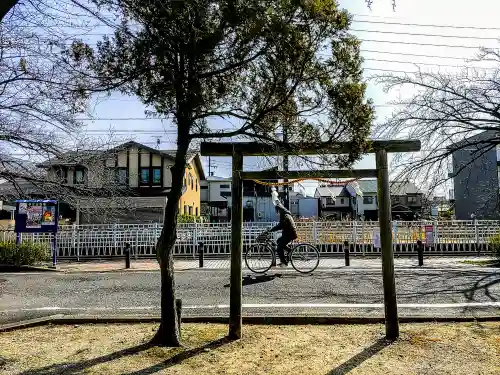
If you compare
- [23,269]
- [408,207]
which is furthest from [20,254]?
[408,207]

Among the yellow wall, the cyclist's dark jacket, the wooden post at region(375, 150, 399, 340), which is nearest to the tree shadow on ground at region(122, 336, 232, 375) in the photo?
the wooden post at region(375, 150, 399, 340)

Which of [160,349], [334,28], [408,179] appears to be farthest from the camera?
[408,179]

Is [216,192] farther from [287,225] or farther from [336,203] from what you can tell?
[287,225]

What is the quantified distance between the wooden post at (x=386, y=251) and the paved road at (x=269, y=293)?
126cm

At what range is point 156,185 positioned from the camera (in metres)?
30.4

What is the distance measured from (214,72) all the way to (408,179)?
10.1 meters

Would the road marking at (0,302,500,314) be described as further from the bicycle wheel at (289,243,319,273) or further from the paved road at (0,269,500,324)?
the bicycle wheel at (289,243,319,273)

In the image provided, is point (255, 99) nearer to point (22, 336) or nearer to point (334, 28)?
point (334, 28)

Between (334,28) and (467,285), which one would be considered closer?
(334,28)

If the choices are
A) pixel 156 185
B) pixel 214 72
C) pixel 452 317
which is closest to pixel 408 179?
pixel 452 317

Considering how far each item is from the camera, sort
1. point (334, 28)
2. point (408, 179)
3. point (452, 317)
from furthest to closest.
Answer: point (408, 179), point (452, 317), point (334, 28)

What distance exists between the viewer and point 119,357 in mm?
4656

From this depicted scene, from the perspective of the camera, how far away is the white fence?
1722 centimetres

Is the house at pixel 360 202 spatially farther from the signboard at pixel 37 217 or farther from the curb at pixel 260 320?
the curb at pixel 260 320
